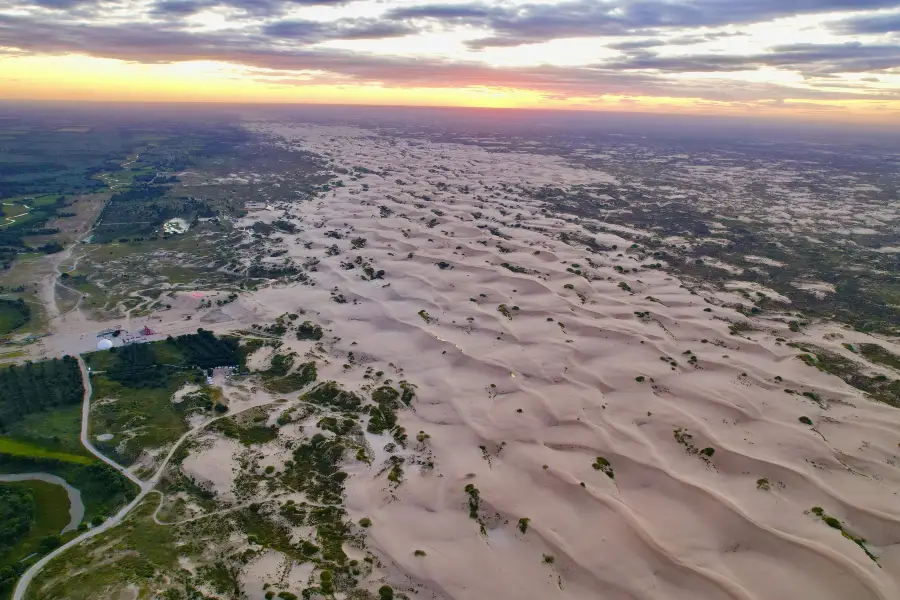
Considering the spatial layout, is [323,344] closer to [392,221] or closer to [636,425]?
[636,425]

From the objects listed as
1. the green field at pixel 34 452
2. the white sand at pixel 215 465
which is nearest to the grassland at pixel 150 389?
the green field at pixel 34 452

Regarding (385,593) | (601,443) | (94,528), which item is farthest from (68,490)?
(601,443)

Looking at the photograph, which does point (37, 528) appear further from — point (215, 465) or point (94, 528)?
point (215, 465)

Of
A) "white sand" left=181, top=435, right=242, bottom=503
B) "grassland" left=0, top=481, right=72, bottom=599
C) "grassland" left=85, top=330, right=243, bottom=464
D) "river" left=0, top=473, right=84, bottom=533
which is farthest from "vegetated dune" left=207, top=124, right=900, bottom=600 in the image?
"grassland" left=0, top=481, right=72, bottom=599

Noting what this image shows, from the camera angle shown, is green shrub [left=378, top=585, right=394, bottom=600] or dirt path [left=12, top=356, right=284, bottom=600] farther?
green shrub [left=378, top=585, right=394, bottom=600]

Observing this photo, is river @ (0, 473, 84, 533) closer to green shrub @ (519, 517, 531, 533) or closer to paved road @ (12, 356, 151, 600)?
paved road @ (12, 356, 151, 600)
